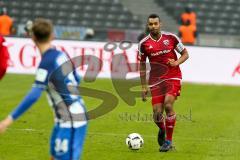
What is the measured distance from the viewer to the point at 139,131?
14617 mm

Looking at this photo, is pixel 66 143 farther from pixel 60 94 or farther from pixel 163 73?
pixel 163 73

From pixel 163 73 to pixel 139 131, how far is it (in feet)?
9.11

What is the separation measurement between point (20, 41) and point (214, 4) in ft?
41.8

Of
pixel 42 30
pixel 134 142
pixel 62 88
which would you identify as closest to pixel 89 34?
pixel 134 142

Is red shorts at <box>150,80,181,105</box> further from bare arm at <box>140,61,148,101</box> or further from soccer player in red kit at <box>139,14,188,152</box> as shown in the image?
bare arm at <box>140,61,148,101</box>

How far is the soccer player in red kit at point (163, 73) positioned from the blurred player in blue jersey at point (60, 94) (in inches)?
176

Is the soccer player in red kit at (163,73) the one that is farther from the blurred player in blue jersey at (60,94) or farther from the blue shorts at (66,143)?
the blue shorts at (66,143)

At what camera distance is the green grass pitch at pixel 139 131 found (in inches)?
466

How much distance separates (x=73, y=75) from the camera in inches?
303

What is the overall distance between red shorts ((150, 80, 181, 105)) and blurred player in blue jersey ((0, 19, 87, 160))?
14.7ft

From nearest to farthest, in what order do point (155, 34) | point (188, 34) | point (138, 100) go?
point (155, 34) < point (138, 100) < point (188, 34)

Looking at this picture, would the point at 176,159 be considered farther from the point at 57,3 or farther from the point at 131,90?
the point at 57,3

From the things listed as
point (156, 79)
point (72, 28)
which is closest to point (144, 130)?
point (156, 79)

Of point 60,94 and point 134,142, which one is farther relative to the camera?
point 134,142
